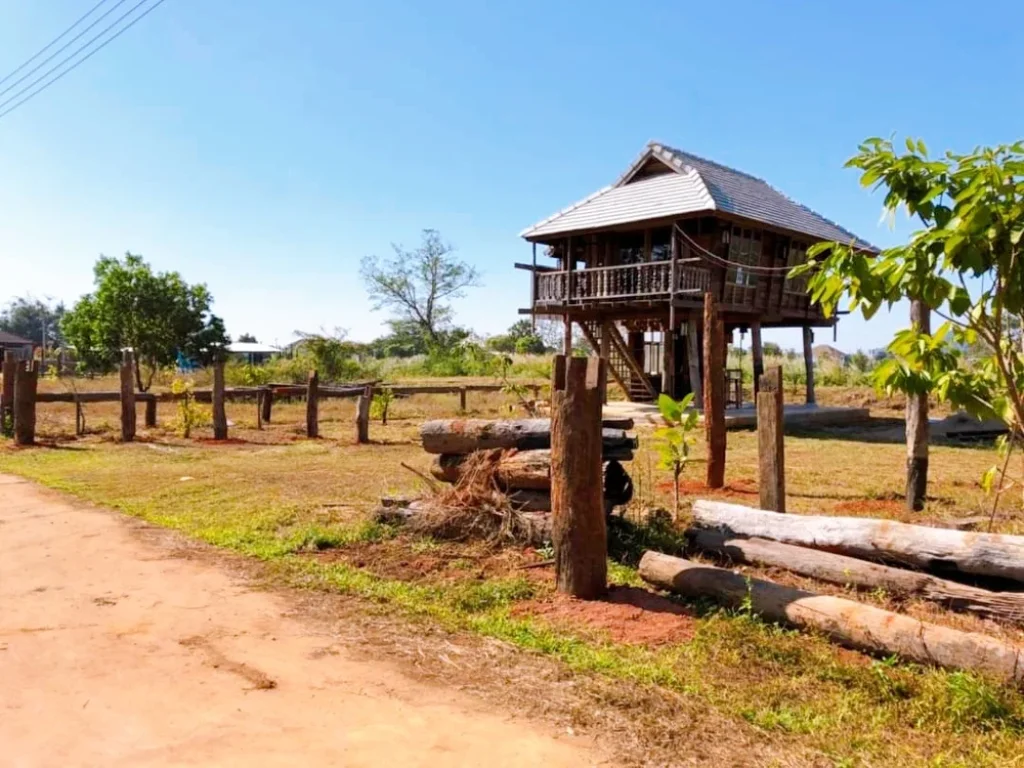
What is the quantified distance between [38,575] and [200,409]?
12758mm

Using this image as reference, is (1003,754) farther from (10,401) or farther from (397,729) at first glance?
(10,401)

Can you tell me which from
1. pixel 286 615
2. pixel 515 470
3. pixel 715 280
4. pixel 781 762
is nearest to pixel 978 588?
pixel 781 762

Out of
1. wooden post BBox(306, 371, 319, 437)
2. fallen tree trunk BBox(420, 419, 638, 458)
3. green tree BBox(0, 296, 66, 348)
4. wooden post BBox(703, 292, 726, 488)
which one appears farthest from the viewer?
green tree BBox(0, 296, 66, 348)

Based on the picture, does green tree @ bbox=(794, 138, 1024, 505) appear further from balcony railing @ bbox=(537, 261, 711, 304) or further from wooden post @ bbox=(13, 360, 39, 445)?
wooden post @ bbox=(13, 360, 39, 445)

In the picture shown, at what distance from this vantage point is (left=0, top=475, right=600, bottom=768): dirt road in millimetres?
3230

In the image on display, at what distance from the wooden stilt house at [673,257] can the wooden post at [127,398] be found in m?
10.3

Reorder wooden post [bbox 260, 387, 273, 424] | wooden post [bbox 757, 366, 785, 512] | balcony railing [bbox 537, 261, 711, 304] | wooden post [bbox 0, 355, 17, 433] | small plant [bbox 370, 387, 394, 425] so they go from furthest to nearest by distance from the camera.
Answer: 1. wooden post [bbox 260, 387, 273, 424]
2. small plant [bbox 370, 387, 394, 425]
3. balcony railing [bbox 537, 261, 711, 304]
4. wooden post [bbox 0, 355, 17, 433]
5. wooden post [bbox 757, 366, 785, 512]

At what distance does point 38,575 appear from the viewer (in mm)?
6047

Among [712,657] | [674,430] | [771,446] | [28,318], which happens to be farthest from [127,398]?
[28,318]

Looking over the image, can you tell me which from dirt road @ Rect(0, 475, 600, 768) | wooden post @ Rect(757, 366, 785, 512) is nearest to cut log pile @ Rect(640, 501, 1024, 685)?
wooden post @ Rect(757, 366, 785, 512)

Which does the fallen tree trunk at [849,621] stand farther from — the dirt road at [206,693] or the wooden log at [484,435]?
the dirt road at [206,693]

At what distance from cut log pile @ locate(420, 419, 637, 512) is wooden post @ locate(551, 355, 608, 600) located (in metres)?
1.13

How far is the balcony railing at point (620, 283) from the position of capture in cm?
1838

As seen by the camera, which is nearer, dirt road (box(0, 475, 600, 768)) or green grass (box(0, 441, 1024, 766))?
dirt road (box(0, 475, 600, 768))
